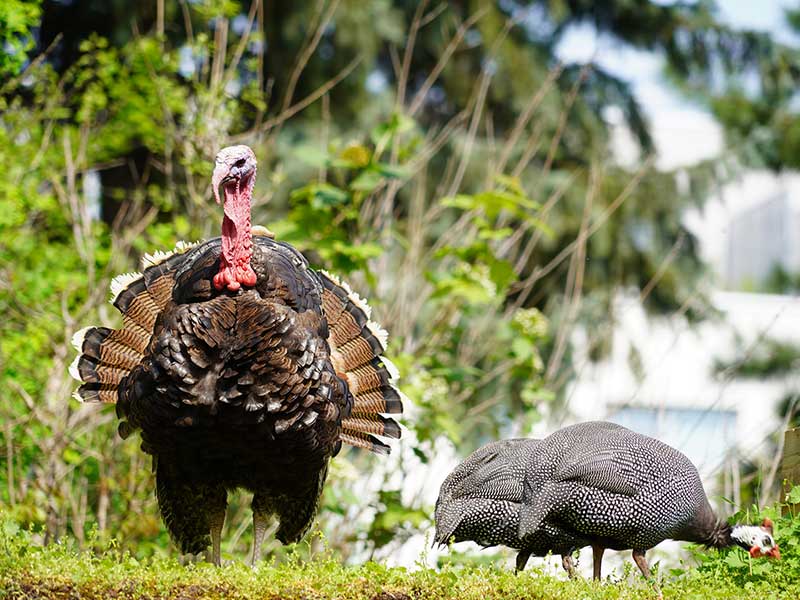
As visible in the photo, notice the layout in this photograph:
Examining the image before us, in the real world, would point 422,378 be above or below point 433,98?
below

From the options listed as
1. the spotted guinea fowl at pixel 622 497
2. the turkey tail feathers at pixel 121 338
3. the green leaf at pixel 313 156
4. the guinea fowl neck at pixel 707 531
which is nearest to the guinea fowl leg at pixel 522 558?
the spotted guinea fowl at pixel 622 497

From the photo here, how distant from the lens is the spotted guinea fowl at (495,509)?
6191mm

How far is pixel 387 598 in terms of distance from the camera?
4680 millimetres

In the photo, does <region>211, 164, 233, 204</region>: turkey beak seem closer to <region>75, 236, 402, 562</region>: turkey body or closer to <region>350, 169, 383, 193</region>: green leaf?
<region>75, 236, 402, 562</region>: turkey body

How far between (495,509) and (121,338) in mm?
2253

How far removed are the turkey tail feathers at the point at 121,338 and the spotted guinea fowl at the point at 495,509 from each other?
191 centimetres

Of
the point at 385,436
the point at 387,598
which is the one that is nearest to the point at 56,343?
the point at 385,436

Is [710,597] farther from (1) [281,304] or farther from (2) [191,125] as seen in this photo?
(2) [191,125]

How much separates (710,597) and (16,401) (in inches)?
225

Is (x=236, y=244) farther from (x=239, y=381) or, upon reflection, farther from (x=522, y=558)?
(x=522, y=558)

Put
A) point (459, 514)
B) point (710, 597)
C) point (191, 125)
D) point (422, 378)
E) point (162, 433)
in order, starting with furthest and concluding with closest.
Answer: point (191, 125) → point (422, 378) → point (459, 514) → point (162, 433) → point (710, 597)

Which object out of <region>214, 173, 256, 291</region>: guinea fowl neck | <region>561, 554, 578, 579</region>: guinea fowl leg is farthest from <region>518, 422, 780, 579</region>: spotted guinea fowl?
<region>214, 173, 256, 291</region>: guinea fowl neck

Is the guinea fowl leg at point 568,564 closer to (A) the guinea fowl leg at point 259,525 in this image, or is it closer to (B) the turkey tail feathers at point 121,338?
(A) the guinea fowl leg at point 259,525

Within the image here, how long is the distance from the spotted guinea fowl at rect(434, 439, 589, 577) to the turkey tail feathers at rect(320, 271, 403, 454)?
48 centimetres
